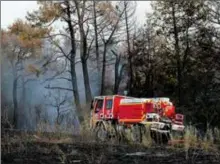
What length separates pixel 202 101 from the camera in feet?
127

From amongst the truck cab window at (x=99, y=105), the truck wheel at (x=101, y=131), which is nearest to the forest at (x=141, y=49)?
the truck cab window at (x=99, y=105)

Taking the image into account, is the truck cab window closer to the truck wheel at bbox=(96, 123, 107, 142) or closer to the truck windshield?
the truck windshield

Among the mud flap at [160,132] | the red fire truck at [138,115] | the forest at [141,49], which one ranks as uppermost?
the forest at [141,49]

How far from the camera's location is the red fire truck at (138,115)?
25312 mm

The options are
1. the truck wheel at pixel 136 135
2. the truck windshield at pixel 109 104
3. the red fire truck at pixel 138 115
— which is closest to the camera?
the truck wheel at pixel 136 135

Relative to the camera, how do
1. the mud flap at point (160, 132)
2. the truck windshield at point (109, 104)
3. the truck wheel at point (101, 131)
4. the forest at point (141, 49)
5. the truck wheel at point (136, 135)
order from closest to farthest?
the truck wheel at point (136, 135) < the truck wheel at point (101, 131) < the mud flap at point (160, 132) < the truck windshield at point (109, 104) < the forest at point (141, 49)

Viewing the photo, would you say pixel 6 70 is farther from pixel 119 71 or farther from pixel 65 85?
pixel 119 71

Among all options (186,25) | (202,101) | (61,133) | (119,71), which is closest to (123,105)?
(61,133)

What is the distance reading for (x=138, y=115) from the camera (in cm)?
2688

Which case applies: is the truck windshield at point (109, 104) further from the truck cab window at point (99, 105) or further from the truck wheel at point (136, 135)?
the truck wheel at point (136, 135)

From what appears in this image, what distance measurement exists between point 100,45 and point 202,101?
36.1ft

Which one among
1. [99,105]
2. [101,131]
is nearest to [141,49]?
[99,105]

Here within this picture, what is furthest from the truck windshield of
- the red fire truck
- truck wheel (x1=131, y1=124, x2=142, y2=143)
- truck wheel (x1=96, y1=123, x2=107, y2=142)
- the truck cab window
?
truck wheel (x1=131, y1=124, x2=142, y2=143)

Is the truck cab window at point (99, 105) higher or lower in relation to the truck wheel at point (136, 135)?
higher
